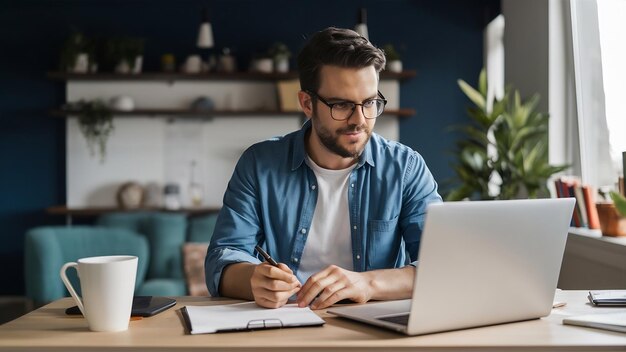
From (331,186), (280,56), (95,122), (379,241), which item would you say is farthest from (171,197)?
(379,241)

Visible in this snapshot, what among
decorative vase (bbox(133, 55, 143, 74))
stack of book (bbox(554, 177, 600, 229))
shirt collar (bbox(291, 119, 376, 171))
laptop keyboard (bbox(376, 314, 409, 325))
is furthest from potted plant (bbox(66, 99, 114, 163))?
laptop keyboard (bbox(376, 314, 409, 325))

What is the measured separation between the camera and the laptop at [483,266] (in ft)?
4.30

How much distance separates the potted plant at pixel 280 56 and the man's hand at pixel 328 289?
451cm

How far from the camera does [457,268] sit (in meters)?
1.35

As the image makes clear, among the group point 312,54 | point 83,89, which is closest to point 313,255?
point 312,54

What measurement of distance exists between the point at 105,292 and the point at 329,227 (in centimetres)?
84

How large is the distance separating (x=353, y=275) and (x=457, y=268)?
0.37m

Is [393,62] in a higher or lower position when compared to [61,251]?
higher

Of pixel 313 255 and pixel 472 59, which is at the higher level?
pixel 472 59

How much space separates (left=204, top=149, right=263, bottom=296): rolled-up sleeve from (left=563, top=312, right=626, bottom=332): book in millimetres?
811

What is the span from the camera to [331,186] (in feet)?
7.04

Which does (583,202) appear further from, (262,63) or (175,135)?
(175,135)

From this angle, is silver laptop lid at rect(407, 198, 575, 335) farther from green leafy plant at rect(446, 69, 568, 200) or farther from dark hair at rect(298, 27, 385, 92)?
green leafy plant at rect(446, 69, 568, 200)

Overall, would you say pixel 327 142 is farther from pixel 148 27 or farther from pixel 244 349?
pixel 148 27
